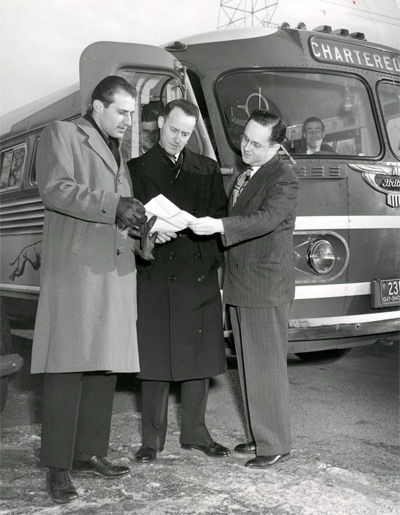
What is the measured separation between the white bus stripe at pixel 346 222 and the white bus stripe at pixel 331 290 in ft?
1.40

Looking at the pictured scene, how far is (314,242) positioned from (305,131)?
0.89 metres

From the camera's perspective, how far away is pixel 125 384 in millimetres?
5746

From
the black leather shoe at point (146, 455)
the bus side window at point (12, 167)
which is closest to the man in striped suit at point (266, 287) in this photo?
the black leather shoe at point (146, 455)

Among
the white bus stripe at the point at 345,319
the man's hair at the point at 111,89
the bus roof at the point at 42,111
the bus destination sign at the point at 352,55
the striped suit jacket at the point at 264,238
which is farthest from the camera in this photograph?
the bus roof at the point at 42,111

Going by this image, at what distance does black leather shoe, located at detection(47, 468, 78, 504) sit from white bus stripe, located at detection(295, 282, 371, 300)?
2.22 meters

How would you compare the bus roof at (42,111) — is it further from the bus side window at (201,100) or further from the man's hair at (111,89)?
the man's hair at (111,89)

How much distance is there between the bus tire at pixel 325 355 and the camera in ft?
19.7

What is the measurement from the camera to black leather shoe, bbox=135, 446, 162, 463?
3654mm

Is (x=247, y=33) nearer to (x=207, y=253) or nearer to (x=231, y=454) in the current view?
(x=207, y=253)

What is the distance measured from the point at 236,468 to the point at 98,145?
73.0 inches

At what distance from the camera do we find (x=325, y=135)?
5148 millimetres

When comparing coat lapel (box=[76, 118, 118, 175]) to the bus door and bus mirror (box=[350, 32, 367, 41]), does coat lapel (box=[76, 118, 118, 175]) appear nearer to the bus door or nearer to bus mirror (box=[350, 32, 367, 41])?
the bus door

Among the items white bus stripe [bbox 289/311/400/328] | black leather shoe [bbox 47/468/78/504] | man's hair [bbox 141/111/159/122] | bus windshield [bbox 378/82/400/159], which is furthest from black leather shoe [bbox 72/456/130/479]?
bus windshield [bbox 378/82/400/159]

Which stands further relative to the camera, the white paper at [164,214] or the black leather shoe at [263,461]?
the black leather shoe at [263,461]
